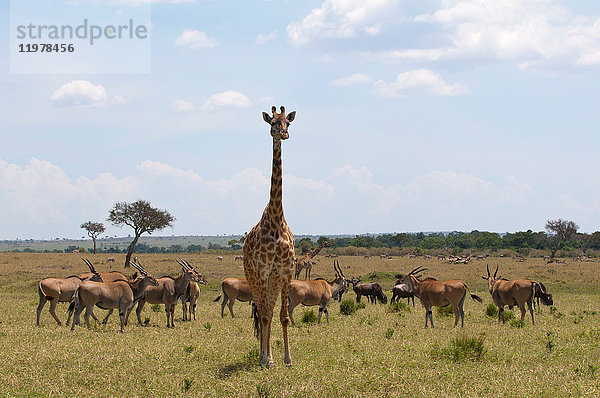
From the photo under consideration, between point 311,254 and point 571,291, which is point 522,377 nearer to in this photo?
point 311,254

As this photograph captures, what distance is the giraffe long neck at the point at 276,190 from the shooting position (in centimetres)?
1152

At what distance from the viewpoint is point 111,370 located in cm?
1023

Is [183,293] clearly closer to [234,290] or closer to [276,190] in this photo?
[234,290]

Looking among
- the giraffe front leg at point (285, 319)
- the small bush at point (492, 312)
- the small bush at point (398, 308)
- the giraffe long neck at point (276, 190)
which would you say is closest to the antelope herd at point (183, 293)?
the small bush at point (492, 312)

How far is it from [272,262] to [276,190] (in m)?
1.53

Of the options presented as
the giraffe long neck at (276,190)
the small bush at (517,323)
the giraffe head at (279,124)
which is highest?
the giraffe head at (279,124)

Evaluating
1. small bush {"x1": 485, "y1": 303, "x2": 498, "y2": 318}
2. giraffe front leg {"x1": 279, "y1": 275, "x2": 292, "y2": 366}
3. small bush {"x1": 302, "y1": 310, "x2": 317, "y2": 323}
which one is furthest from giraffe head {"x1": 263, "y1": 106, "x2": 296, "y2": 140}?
small bush {"x1": 485, "y1": 303, "x2": 498, "y2": 318}

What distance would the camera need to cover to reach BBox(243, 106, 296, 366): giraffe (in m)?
11.1

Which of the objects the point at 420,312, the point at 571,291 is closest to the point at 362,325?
the point at 420,312

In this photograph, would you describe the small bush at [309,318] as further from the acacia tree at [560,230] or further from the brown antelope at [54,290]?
the acacia tree at [560,230]

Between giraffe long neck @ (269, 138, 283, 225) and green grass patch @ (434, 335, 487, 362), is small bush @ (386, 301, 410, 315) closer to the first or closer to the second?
green grass patch @ (434, 335, 487, 362)

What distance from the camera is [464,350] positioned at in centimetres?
1156

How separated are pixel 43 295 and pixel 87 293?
2508 mm

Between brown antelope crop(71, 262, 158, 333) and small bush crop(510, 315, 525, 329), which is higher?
brown antelope crop(71, 262, 158, 333)
